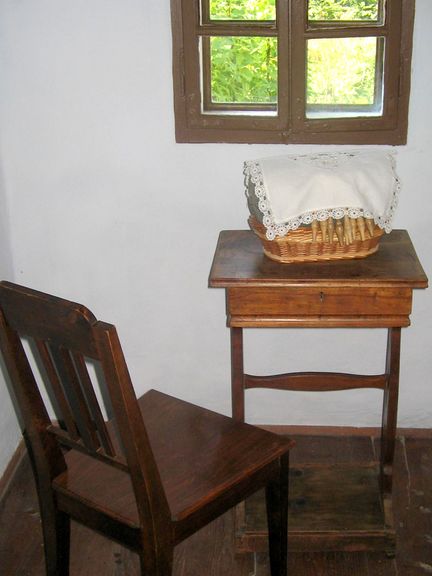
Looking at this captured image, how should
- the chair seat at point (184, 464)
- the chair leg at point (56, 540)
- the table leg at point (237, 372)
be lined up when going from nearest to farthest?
the chair seat at point (184, 464) < the chair leg at point (56, 540) < the table leg at point (237, 372)

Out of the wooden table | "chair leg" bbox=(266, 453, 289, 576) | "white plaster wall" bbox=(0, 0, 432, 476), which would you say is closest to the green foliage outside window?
"white plaster wall" bbox=(0, 0, 432, 476)

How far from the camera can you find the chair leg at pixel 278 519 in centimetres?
197

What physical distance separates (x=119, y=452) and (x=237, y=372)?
0.48 m

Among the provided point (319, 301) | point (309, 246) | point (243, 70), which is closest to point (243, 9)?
point (243, 70)

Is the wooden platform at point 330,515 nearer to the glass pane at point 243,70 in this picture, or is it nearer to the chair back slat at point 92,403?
the chair back slat at point 92,403

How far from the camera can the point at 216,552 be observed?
7.66 feet

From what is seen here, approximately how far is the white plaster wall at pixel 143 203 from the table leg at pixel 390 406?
0.43 meters

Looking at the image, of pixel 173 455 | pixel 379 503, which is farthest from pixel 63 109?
pixel 379 503

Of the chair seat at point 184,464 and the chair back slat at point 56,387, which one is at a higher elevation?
the chair back slat at point 56,387

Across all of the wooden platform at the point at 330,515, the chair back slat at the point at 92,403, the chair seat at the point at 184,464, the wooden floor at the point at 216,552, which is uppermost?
the chair back slat at the point at 92,403

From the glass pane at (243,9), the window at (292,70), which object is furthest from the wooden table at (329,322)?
the glass pane at (243,9)

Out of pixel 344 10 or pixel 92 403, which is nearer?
pixel 92 403

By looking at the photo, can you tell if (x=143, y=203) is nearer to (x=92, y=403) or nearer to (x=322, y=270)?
(x=322, y=270)

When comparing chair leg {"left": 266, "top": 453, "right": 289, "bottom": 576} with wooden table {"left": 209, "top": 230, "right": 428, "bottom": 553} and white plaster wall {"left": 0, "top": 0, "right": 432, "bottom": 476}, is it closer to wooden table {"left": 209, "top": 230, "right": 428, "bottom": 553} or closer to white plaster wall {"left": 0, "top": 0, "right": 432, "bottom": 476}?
wooden table {"left": 209, "top": 230, "right": 428, "bottom": 553}
